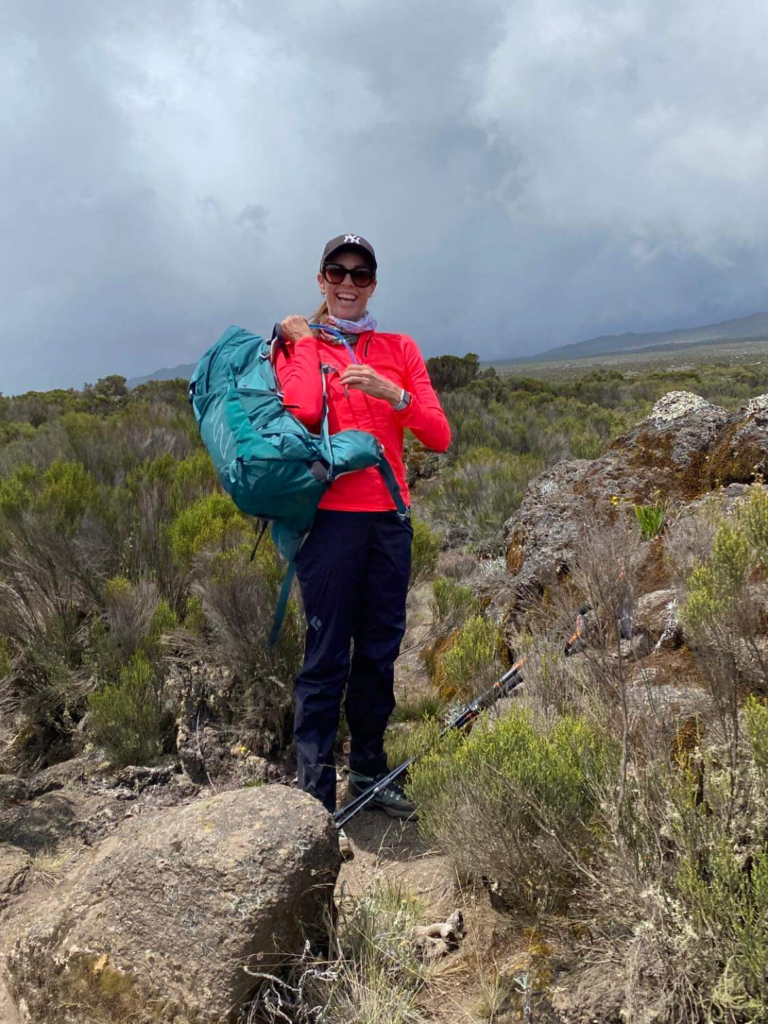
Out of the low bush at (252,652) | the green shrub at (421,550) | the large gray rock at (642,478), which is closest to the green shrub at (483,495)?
the green shrub at (421,550)

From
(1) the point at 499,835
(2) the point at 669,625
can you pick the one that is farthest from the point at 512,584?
(1) the point at 499,835

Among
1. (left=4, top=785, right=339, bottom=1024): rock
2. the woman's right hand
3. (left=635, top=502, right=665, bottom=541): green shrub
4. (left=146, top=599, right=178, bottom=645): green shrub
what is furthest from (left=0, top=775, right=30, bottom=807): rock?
(left=635, top=502, right=665, bottom=541): green shrub

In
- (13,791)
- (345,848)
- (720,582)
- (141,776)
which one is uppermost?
(720,582)

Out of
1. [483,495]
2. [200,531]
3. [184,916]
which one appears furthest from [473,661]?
A: [483,495]

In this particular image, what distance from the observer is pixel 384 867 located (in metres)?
2.47

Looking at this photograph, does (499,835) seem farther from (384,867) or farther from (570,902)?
(384,867)

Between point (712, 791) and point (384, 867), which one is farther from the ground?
point (712, 791)

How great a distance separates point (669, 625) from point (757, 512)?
1.10 m

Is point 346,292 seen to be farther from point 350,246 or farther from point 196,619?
point 196,619

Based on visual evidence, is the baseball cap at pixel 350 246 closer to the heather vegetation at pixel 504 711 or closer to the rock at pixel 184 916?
the heather vegetation at pixel 504 711

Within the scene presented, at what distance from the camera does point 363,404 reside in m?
2.66

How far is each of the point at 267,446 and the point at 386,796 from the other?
5.35 feet

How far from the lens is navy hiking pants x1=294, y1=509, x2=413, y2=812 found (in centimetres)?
257

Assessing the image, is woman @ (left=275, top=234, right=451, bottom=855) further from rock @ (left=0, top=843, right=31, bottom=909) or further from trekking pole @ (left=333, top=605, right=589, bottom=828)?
rock @ (left=0, top=843, right=31, bottom=909)
